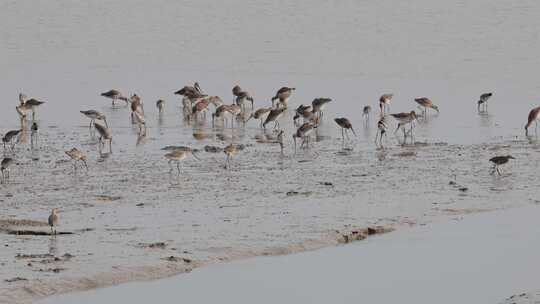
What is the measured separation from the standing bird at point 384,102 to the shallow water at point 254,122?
0.59 metres

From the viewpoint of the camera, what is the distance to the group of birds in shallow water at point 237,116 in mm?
18266

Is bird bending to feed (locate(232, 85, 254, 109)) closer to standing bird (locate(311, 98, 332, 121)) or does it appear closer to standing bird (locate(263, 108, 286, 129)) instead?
standing bird (locate(311, 98, 332, 121))

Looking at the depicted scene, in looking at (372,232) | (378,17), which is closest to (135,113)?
(372,232)

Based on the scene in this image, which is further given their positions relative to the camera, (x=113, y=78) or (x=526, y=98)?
(x=113, y=78)

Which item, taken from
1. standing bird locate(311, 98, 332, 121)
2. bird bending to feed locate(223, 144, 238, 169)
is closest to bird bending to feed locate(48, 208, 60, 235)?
bird bending to feed locate(223, 144, 238, 169)

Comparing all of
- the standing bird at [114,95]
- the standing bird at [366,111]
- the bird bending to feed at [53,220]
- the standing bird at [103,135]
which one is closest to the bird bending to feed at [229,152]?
the standing bird at [103,135]

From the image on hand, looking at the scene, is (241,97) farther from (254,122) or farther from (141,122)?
(141,122)

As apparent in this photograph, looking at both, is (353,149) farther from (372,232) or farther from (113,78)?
(113,78)

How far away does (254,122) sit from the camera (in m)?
23.3

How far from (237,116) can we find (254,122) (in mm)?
524

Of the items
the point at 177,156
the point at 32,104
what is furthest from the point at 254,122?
the point at 177,156

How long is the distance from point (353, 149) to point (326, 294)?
8.14m

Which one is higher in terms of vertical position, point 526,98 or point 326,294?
point 526,98

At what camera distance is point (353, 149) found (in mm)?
19422
